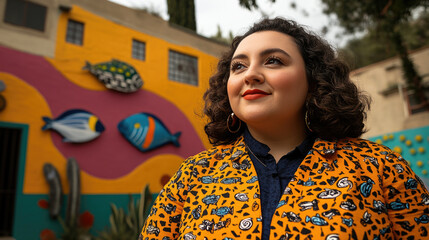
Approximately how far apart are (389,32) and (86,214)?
282 inches

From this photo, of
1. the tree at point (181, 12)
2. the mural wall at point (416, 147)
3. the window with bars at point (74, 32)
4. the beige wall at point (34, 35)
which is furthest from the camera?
the mural wall at point (416, 147)

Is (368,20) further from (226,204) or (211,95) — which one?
(226,204)

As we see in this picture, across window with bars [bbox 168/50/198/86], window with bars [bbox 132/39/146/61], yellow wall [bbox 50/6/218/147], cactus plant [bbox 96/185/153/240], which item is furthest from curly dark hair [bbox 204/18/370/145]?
window with bars [bbox 168/50/198/86]

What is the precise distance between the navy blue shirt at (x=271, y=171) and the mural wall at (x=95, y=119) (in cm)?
340

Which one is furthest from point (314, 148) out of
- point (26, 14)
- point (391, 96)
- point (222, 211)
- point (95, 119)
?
point (391, 96)

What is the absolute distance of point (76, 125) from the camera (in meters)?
5.76

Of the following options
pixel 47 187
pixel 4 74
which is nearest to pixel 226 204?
pixel 47 187

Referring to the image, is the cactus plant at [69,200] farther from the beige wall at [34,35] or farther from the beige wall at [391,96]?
the beige wall at [391,96]

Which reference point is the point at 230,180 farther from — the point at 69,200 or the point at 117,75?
the point at 117,75

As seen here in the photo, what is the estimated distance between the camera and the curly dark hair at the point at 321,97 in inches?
58.6

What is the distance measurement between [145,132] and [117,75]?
135 cm

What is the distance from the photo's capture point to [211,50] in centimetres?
885

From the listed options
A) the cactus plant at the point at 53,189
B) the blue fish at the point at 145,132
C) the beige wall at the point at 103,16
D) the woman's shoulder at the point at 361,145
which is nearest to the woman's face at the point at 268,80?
the woman's shoulder at the point at 361,145

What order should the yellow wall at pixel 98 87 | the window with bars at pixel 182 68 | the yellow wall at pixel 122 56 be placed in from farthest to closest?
the window with bars at pixel 182 68 → the yellow wall at pixel 122 56 → the yellow wall at pixel 98 87
